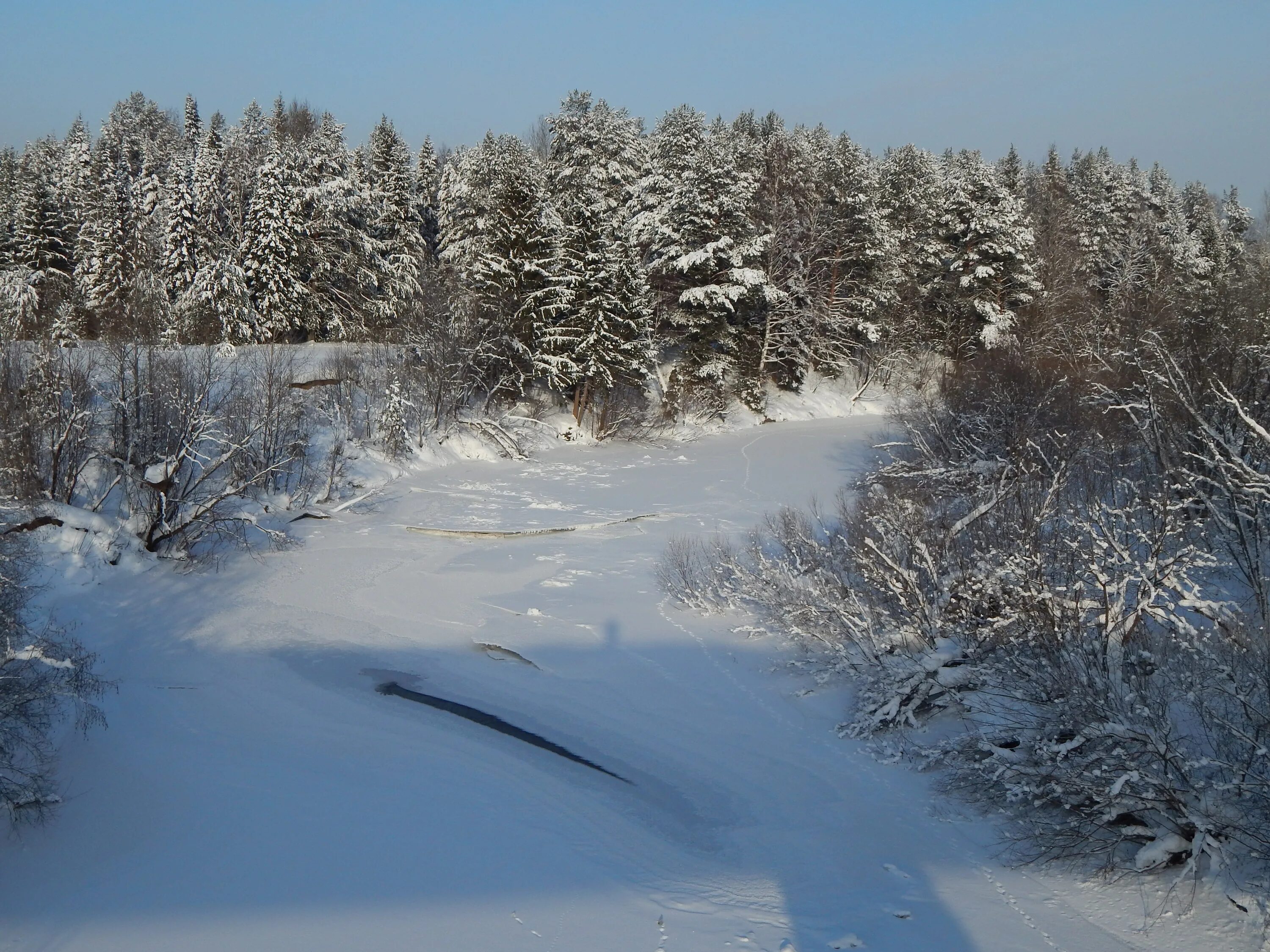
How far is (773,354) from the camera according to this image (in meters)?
40.2

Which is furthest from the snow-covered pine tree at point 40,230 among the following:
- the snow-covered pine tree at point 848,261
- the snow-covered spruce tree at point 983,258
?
the snow-covered spruce tree at point 983,258

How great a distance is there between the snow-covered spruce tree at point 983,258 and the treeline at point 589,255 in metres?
0.11

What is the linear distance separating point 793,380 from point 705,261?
→ 8765 mm

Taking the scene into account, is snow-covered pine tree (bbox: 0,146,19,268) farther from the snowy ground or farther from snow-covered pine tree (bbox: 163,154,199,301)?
the snowy ground

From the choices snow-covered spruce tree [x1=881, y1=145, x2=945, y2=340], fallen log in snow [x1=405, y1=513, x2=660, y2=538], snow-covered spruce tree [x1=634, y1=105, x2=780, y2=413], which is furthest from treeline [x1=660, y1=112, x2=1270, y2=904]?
snow-covered spruce tree [x1=881, y1=145, x2=945, y2=340]

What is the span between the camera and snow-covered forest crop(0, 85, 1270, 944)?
9.18m

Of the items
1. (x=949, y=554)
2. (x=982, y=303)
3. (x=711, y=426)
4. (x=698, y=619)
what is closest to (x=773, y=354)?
(x=711, y=426)

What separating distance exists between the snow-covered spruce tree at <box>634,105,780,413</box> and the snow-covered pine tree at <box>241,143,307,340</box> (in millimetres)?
13975

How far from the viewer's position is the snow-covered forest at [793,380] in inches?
361

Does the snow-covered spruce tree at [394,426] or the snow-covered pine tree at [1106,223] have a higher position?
the snow-covered pine tree at [1106,223]

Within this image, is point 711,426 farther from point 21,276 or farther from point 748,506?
point 21,276

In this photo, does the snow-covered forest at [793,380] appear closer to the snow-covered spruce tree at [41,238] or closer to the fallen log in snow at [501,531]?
the snow-covered spruce tree at [41,238]

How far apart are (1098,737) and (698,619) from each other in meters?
8.98

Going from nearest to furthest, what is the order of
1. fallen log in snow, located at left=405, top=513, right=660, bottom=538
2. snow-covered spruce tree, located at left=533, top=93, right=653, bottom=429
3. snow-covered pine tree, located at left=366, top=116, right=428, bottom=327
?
fallen log in snow, located at left=405, top=513, right=660, bottom=538 → snow-covered spruce tree, located at left=533, top=93, right=653, bottom=429 → snow-covered pine tree, located at left=366, top=116, right=428, bottom=327
